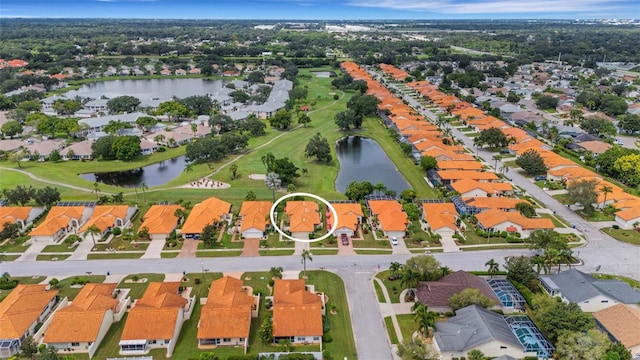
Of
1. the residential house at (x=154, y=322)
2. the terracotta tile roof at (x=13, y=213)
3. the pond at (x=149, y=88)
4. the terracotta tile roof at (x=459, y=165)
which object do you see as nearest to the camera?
the residential house at (x=154, y=322)

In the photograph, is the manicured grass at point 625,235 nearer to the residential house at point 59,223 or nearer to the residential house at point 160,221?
the residential house at point 160,221

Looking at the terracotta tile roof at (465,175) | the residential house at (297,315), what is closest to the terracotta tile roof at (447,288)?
the residential house at (297,315)

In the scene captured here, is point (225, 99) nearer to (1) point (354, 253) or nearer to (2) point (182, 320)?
(1) point (354, 253)

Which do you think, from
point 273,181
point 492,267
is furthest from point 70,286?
point 492,267

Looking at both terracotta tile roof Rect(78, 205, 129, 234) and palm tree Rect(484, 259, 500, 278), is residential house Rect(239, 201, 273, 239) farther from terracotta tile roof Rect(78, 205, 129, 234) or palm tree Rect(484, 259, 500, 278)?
palm tree Rect(484, 259, 500, 278)

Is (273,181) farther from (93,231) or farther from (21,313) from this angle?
(21,313)

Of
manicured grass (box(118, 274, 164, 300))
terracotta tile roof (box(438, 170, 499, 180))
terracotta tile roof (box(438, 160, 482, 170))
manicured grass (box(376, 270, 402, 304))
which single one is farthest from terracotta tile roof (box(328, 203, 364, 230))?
terracotta tile roof (box(438, 160, 482, 170))

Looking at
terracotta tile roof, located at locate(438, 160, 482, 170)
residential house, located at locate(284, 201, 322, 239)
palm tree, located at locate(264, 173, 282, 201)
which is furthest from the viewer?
terracotta tile roof, located at locate(438, 160, 482, 170)
